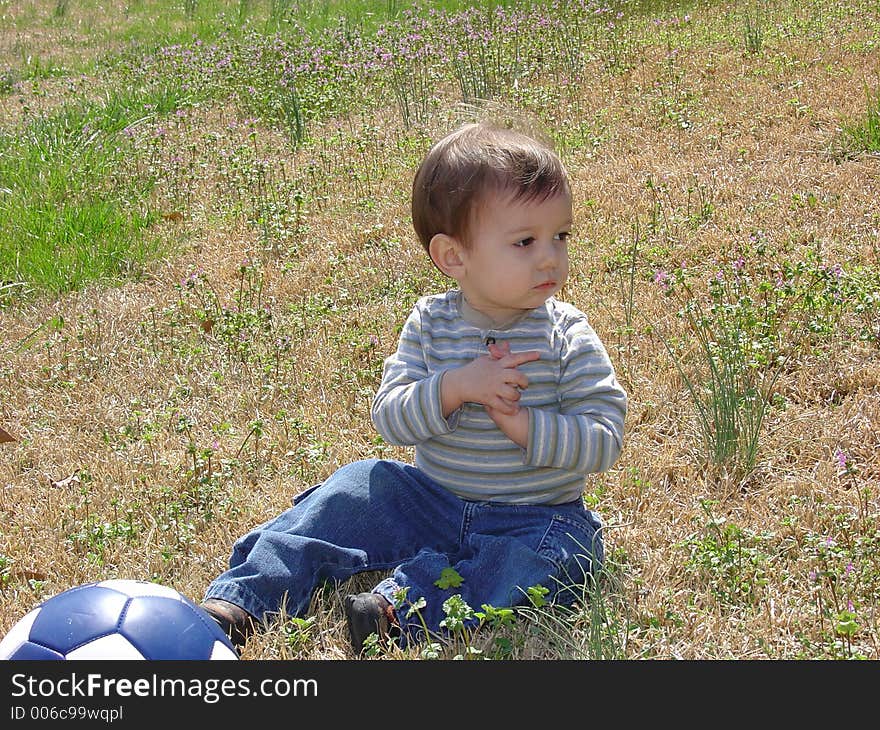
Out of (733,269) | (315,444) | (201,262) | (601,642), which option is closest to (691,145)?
(733,269)

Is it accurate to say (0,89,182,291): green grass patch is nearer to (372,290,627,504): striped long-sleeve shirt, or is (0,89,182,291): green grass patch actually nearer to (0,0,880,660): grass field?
(0,0,880,660): grass field

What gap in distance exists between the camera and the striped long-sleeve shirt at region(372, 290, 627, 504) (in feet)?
10.1

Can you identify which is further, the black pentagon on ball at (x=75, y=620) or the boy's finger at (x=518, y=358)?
the boy's finger at (x=518, y=358)

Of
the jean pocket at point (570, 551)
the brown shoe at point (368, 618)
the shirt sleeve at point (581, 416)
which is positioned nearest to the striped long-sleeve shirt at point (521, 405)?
the shirt sleeve at point (581, 416)

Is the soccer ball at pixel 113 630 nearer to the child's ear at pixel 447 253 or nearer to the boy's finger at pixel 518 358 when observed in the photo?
the boy's finger at pixel 518 358

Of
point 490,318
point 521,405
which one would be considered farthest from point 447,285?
point 521,405

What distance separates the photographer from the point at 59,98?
1026cm

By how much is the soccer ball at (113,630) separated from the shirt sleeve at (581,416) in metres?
1.03

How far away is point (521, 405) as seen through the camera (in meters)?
3.22

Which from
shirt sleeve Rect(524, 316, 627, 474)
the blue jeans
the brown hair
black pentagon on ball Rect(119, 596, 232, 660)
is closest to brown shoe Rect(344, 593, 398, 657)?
the blue jeans

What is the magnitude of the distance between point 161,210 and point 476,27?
4.28m

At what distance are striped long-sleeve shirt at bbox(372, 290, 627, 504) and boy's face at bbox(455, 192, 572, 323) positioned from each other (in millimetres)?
197

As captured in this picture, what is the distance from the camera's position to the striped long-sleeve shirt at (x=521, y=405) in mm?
3068

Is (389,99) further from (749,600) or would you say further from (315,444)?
(749,600)
